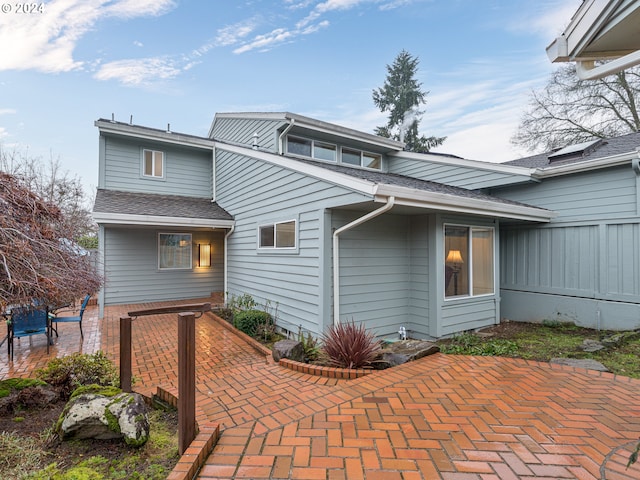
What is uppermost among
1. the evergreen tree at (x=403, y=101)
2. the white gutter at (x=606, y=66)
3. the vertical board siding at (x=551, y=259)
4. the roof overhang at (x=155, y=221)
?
the evergreen tree at (x=403, y=101)

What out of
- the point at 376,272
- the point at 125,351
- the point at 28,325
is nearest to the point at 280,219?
the point at 376,272

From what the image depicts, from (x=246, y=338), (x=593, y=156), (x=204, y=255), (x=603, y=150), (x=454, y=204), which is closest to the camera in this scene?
(x=454, y=204)

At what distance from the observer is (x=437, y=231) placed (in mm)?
5336

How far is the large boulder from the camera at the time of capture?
2.27 m

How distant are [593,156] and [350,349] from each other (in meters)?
6.78

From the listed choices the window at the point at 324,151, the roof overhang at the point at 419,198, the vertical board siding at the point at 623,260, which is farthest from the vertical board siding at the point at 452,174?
the window at the point at 324,151

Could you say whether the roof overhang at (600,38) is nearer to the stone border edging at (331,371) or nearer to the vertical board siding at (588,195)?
the stone border edging at (331,371)

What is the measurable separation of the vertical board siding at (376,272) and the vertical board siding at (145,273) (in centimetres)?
651

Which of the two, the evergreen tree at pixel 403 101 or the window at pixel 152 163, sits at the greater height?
the evergreen tree at pixel 403 101

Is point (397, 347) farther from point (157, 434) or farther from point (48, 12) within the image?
point (48, 12)

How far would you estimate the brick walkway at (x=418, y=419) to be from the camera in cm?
213

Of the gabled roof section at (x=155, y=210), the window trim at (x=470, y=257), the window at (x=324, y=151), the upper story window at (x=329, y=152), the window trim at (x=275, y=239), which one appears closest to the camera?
the window trim at (x=470, y=257)

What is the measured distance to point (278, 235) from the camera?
630 centimetres

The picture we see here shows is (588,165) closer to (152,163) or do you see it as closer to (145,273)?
(152,163)
